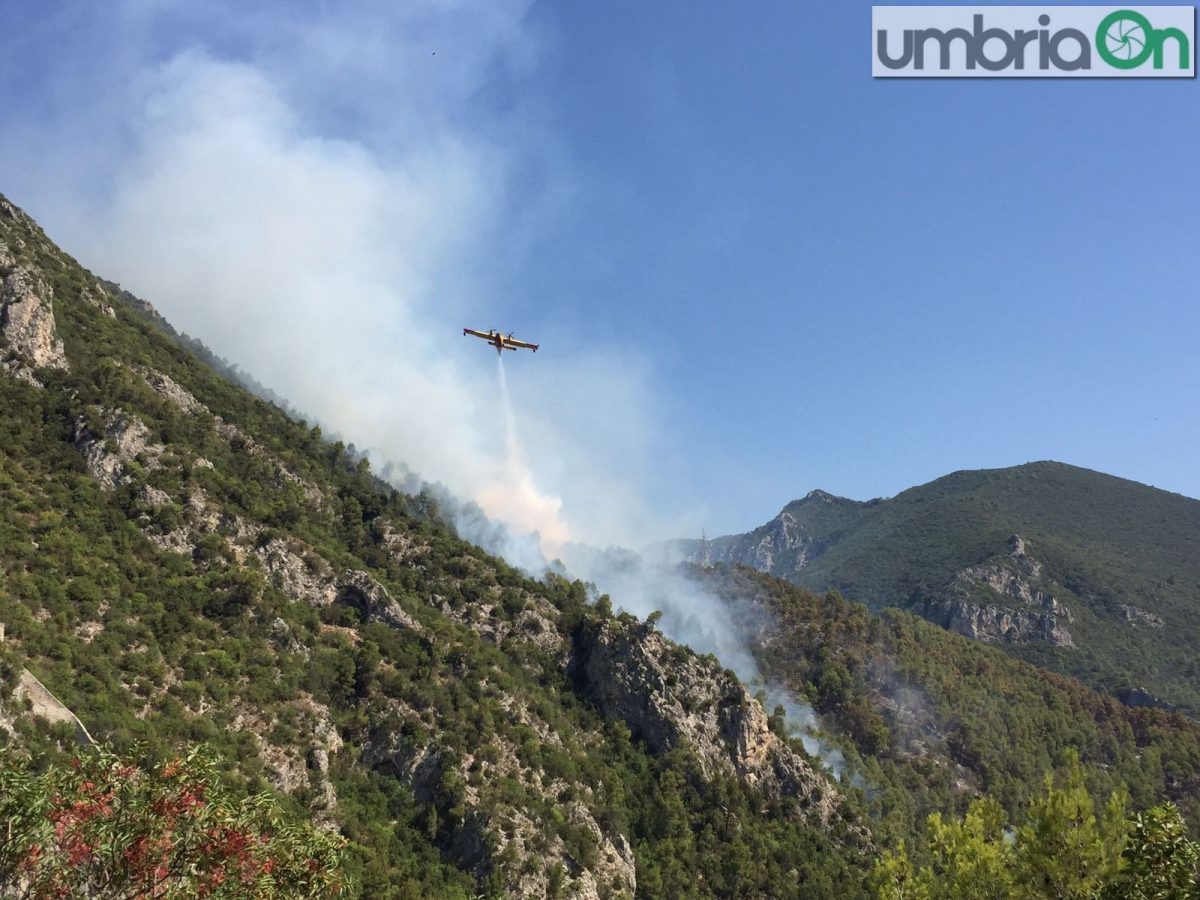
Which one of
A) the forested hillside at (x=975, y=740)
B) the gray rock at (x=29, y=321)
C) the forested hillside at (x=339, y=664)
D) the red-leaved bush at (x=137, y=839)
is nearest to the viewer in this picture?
the red-leaved bush at (x=137, y=839)

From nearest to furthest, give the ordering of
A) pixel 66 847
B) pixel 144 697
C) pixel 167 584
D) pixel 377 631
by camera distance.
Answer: pixel 66 847
pixel 144 697
pixel 167 584
pixel 377 631

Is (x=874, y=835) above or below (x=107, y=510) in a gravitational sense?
below

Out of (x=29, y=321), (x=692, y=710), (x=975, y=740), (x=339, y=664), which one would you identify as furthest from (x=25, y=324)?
(x=975, y=740)

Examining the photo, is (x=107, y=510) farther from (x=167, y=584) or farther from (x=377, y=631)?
(x=377, y=631)

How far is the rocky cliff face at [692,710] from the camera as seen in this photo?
436 ft

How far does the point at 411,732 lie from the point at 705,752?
56271mm

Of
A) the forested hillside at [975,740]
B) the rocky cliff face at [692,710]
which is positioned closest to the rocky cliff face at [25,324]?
the rocky cliff face at [692,710]

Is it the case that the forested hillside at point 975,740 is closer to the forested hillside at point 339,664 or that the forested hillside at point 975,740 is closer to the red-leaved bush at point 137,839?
the forested hillside at point 339,664

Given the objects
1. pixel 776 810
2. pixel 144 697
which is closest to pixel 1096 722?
pixel 776 810

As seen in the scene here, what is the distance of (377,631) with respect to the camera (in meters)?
118

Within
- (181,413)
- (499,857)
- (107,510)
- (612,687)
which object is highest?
(181,413)

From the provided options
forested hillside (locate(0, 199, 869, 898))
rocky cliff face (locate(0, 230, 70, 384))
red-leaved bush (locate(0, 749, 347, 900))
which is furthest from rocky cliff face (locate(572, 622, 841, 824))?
red-leaved bush (locate(0, 749, 347, 900))

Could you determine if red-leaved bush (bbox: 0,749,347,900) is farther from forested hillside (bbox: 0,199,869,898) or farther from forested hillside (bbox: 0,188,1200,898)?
forested hillside (bbox: 0,199,869,898)

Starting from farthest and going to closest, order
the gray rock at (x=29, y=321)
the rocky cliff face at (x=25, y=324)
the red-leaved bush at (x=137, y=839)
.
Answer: the gray rock at (x=29, y=321) < the rocky cliff face at (x=25, y=324) < the red-leaved bush at (x=137, y=839)
